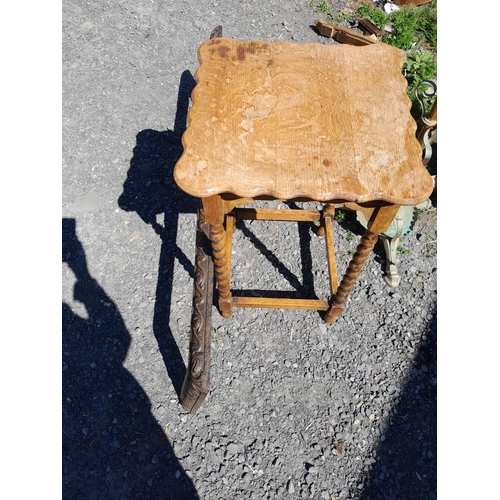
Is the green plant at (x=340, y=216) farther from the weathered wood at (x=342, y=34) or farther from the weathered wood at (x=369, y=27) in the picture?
the weathered wood at (x=369, y=27)

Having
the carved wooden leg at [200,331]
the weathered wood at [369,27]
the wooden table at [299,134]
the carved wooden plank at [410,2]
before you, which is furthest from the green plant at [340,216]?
the carved wooden plank at [410,2]

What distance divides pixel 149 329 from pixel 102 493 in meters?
0.81

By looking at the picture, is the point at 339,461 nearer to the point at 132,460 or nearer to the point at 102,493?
the point at 132,460

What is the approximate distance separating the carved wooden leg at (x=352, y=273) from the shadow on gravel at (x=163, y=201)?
88cm

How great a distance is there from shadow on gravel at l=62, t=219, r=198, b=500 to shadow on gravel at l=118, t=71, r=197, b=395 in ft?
0.70

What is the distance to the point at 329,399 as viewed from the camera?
201 centimetres

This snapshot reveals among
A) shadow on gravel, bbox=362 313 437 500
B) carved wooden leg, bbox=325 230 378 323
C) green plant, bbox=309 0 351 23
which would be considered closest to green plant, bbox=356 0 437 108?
green plant, bbox=309 0 351 23

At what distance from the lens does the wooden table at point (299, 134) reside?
48.0 inches

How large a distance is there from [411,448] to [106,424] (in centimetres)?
154

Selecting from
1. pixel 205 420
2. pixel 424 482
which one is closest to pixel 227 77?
pixel 205 420

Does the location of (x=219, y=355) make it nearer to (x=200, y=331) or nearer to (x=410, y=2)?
(x=200, y=331)

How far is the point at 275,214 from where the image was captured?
2348 millimetres

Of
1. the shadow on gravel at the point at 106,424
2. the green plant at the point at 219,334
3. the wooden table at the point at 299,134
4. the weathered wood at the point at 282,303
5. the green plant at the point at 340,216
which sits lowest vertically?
the shadow on gravel at the point at 106,424

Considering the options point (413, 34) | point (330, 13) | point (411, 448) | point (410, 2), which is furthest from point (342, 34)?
point (411, 448)
